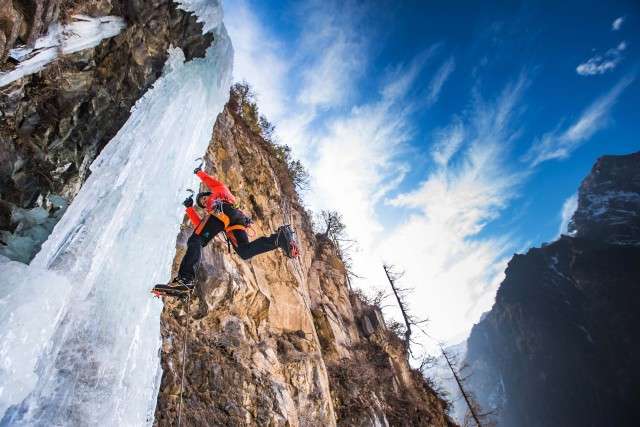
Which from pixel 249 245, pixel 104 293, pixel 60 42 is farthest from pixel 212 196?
pixel 60 42

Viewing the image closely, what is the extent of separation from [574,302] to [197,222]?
191 feet

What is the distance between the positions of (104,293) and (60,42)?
123 inches

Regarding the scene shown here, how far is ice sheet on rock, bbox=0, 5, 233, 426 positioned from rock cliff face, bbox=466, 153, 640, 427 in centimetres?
5371

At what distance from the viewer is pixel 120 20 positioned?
4.97 metres

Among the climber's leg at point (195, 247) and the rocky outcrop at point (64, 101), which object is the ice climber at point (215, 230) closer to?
the climber's leg at point (195, 247)

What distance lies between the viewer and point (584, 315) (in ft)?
149

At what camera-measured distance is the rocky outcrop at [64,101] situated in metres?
3.80

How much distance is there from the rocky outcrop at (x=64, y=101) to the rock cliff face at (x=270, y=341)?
77.9 inches

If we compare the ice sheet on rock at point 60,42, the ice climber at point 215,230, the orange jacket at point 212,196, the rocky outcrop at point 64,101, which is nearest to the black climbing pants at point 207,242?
the ice climber at point 215,230

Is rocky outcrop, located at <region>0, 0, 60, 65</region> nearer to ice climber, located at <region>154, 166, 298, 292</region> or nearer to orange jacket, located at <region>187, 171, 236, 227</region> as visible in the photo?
ice climber, located at <region>154, 166, 298, 292</region>

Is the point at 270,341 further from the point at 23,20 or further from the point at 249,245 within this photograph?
the point at 23,20

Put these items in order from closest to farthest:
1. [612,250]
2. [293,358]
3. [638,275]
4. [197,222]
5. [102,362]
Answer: [102,362] → [197,222] → [293,358] → [638,275] → [612,250]

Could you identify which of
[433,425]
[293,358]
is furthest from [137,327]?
[433,425]

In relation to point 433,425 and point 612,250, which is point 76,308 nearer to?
point 433,425
